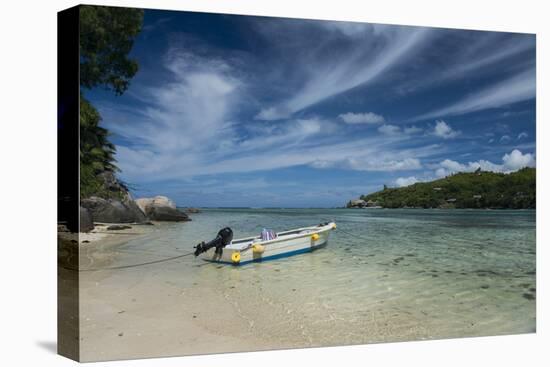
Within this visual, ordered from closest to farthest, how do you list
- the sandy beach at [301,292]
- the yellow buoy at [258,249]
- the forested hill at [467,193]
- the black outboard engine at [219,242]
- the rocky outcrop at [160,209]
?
the sandy beach at [301,292]
the rocky outcrop at [160,209]
the black outboard engine at [219,242]
the yellow buoy at [258,249]
the forested hill at [467,193]

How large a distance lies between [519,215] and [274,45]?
153 inches

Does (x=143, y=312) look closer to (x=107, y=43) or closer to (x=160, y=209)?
(x=160, y=209)

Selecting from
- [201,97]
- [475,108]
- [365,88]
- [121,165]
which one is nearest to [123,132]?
[121,165]

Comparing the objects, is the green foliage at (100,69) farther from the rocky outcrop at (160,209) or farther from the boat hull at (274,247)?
the boat hull at (274,247)

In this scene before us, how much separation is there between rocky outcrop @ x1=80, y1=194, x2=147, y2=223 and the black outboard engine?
2.34 ft

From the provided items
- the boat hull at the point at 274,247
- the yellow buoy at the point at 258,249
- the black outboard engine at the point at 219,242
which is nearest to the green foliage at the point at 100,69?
the black outboard engine at the point at 219,242

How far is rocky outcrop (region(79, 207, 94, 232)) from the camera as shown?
621 centimetres

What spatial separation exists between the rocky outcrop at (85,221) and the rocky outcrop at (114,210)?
40mm

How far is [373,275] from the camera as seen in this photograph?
24.0ft

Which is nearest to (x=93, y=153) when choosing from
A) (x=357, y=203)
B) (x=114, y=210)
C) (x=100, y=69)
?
(x=114, y=210)

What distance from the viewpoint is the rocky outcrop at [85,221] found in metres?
6.21

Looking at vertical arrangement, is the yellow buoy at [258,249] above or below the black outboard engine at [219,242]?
below

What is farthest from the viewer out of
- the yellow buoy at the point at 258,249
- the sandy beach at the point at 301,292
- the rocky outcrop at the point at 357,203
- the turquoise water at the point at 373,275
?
the rocky outcrop at the point at 357,203

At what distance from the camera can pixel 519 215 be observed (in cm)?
805
